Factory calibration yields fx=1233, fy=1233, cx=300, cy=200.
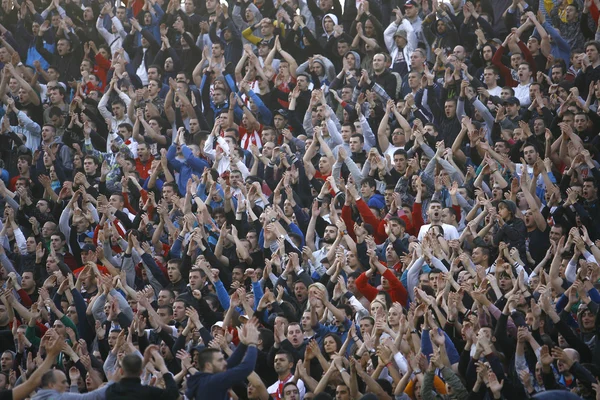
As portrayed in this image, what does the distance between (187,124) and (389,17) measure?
3.48 meters

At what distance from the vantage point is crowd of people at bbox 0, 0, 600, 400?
11117mm

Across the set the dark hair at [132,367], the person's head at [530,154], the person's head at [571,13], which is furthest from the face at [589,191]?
the dark hair at [132,367]

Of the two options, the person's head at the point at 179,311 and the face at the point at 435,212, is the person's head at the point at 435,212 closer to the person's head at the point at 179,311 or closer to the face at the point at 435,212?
the face at the point at 435,212

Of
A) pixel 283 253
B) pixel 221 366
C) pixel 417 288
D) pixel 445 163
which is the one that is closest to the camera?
pixel 221 366

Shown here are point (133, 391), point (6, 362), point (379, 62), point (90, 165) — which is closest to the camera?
point (133, 391)

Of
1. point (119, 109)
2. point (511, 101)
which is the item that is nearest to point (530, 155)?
point (511, 101)

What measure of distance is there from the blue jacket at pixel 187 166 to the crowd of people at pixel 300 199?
40 millimetres

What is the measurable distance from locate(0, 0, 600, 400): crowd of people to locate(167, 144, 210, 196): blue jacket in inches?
1.6

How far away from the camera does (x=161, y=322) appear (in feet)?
40.8

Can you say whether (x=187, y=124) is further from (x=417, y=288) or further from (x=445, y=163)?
(x=417, y=288)

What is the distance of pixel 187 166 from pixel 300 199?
1753mm

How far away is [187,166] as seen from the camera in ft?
53.0

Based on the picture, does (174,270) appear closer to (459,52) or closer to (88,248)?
(88,248)

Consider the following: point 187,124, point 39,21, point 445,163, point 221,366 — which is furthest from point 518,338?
point 39,21
